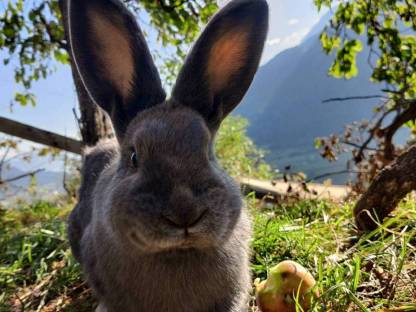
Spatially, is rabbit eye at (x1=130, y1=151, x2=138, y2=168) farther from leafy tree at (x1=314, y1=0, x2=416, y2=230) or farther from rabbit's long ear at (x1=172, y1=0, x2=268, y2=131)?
leafy tree at (x1=314, y1=0, x2=416, y2=230)

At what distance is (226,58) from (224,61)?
0.07ft

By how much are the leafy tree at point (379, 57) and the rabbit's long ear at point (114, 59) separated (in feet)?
12.4

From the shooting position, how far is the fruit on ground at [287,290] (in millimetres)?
2561

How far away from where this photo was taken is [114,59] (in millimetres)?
2867

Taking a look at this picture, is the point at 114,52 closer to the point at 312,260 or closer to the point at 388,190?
the point at 312,260

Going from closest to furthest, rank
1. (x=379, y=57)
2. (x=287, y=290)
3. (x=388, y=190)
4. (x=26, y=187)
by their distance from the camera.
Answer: (x=287, y=290), (x=388, y=190), (x=379, y=57), (x=26, y=187)

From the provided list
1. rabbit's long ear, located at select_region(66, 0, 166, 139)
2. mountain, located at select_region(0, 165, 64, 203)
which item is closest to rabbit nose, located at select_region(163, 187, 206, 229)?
rabbit's long ear, located at select_region(66, 0, 166, 139)

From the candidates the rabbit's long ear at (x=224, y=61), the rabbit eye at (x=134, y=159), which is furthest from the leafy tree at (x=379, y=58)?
the rabbit eye at (x=134, y=159)

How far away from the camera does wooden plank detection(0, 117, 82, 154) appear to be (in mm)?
6938

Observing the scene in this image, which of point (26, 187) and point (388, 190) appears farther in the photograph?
point (26, 187)

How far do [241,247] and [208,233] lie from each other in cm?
67

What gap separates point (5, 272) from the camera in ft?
13.2

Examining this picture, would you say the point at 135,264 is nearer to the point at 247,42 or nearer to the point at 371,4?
the point at 247,42

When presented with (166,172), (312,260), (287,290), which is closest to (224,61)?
(166,172)
